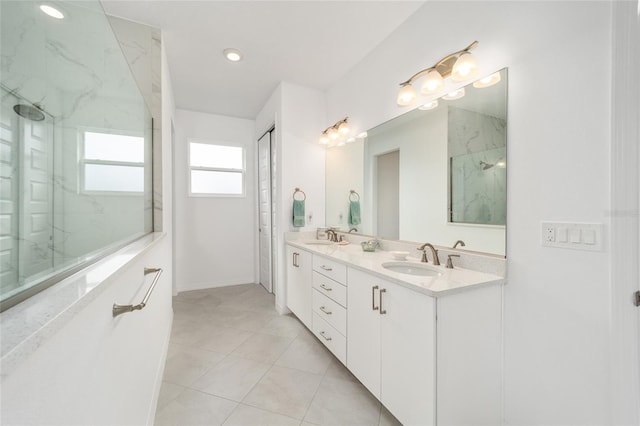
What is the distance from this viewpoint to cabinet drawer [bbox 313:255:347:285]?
5.96 ft

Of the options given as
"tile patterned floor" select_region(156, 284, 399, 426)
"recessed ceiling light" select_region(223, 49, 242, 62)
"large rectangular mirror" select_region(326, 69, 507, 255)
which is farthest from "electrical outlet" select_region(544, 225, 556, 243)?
"recessed ceiling light" select_region(223, 49, 242, 62)

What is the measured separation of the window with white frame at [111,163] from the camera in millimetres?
1120

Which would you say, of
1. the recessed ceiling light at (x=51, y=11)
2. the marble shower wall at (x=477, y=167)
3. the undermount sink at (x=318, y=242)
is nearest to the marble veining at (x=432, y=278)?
the marble shower wall at (x=477, y=167)

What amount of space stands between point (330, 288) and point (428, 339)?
0.91 metres

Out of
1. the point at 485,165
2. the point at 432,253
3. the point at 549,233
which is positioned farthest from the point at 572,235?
the point at 432,253

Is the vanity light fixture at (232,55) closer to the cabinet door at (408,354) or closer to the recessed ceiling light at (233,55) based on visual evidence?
the recessed ceiling light at (233,55)

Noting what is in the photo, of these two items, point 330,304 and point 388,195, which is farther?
point 388,195

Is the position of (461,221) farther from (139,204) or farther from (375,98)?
(139,204)

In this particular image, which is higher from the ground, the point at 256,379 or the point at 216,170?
the point at 216,170

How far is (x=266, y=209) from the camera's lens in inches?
147

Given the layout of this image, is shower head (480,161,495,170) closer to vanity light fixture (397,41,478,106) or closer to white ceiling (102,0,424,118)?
vanity light fixture (397,41,478,106)

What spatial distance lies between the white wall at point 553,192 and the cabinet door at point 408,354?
50 centimetres

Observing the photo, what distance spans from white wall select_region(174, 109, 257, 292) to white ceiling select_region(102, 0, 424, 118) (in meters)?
0.86

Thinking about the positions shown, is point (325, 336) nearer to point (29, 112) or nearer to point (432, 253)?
point (432, 253)
